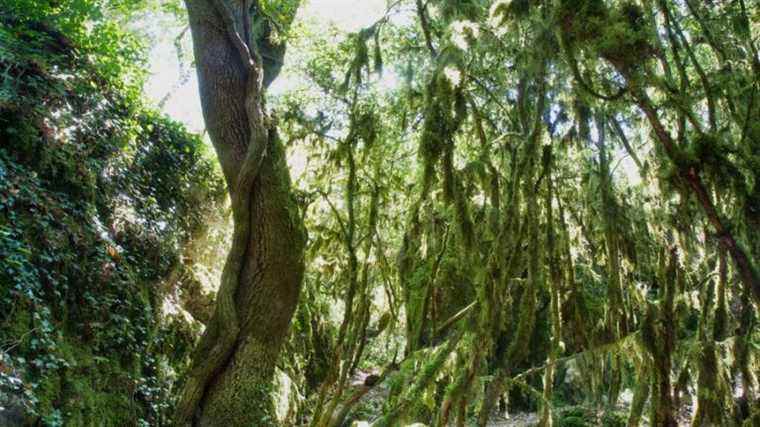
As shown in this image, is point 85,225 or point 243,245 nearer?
point 243,245

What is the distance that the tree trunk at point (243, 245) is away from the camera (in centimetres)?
506

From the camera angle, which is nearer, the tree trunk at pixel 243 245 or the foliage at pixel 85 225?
the foliage at pixel 85 225

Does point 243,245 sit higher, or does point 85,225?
point 85,225

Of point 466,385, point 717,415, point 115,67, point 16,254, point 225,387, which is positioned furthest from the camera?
point 115,67

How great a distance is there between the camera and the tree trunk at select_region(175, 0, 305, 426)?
5062mm

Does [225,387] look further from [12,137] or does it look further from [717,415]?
[717,415]

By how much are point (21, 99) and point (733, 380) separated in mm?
5964

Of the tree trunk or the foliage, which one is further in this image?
the tree trunk

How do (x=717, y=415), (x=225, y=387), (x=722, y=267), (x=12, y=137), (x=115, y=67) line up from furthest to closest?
(x=115, y=67) < (x=12, y=137) < (x=225, y=387) < (x=722, y=267) < (x=717, y=415)

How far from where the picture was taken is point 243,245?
531cm

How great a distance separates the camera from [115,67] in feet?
21.6

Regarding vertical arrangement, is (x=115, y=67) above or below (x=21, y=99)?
above

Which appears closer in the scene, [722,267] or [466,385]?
[466,385]

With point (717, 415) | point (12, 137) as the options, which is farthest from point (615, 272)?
point (12, 137)
